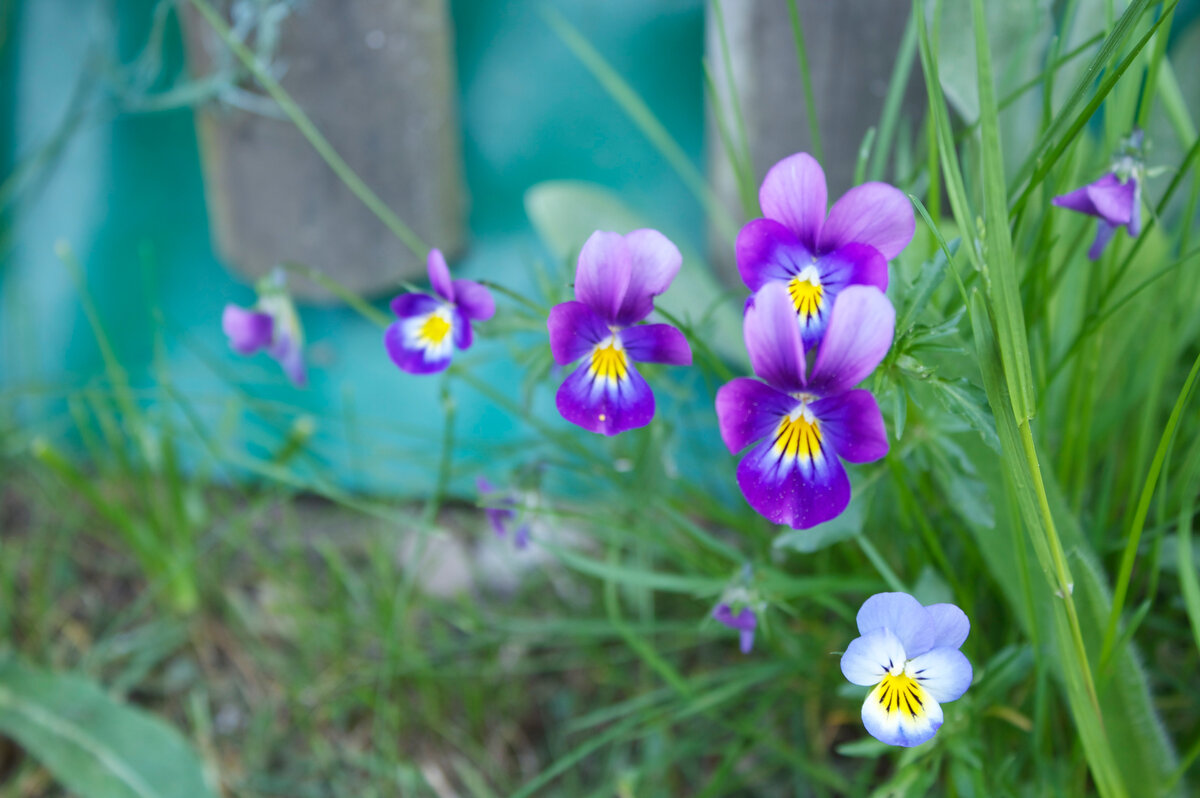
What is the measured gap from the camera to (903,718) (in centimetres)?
52

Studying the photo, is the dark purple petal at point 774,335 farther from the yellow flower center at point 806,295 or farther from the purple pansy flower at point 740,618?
the purple pansy flower at point 740,618

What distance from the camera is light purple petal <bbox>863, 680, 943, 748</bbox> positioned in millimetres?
506

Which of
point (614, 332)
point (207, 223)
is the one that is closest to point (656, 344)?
point (614, 332)

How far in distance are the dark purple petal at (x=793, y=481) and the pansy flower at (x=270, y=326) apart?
21.5 inches

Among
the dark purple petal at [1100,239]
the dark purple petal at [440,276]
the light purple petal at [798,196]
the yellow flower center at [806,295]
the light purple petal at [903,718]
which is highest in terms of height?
the dark purple petal at [1100,239]

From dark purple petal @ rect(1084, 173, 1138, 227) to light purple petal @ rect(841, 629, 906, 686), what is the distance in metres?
0.33

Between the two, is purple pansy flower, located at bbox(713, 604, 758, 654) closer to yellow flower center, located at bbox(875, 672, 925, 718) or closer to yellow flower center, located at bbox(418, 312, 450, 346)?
yellow flower center, located at bbox(875, 672, 925, 718)

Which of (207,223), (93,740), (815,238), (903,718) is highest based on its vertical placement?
(207,223)

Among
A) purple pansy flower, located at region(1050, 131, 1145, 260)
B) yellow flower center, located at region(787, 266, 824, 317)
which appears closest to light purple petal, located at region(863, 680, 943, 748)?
yellow flower center, located at region(787, 266, 824, 317)

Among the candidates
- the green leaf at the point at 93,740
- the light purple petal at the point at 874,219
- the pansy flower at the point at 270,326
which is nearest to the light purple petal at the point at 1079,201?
the light purple petal at the point at 874,219

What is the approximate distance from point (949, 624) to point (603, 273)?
29cm

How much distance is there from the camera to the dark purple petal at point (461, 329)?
2.22 feet

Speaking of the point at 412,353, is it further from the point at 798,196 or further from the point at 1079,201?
the point at 1079,201

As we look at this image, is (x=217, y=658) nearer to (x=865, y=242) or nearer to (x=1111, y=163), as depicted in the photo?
(x=865, y=242)
